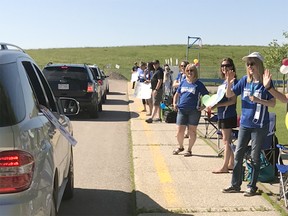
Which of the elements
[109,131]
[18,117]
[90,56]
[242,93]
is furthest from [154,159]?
[90,56]

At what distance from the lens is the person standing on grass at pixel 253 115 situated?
5.69 meters

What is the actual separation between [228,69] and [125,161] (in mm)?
2734

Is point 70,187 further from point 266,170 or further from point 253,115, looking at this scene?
point 266,170

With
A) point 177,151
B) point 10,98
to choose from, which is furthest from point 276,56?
point 10,98

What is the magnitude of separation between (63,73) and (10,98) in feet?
39.9

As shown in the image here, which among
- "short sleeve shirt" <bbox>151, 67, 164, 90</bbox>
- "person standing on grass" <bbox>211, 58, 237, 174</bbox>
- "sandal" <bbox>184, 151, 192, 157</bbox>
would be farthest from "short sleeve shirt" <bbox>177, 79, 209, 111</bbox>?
"short sleeve shirt" <bbox>151, 67, 164, 90</bbox>

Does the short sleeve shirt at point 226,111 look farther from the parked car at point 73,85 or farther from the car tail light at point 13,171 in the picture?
the parked car at point 73,85

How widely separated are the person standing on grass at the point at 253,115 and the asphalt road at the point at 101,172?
151cm

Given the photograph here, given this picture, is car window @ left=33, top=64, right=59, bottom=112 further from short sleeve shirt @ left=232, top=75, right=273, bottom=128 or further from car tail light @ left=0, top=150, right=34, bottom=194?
short sleeve shirt @ left=232, top=75, right=273, bottom=128

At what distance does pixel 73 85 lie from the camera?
1497cm

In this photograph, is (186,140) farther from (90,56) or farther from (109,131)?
(90,56)

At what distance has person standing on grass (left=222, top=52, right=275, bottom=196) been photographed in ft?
18.7

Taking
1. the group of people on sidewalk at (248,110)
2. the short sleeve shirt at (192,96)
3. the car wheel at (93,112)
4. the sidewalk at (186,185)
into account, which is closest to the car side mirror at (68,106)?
the sidewalk at (186,185)

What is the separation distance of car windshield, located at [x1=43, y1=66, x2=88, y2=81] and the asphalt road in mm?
1987
